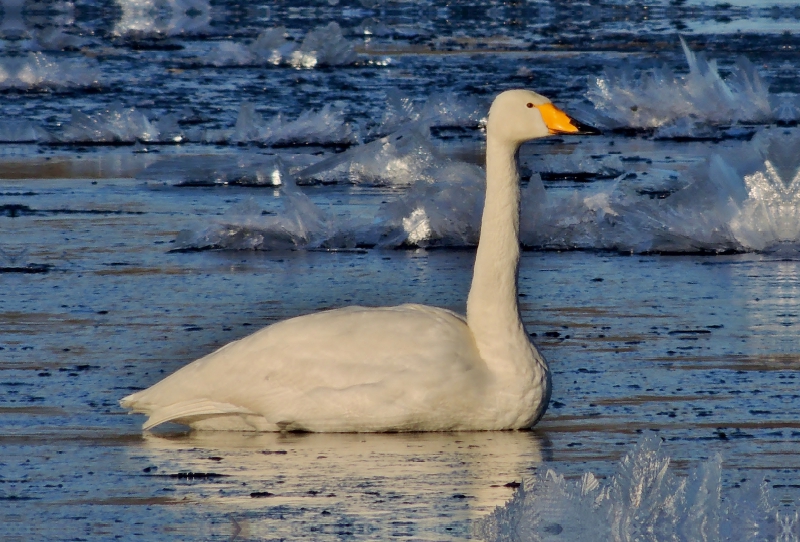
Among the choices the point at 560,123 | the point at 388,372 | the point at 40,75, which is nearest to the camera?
the point at 388,372

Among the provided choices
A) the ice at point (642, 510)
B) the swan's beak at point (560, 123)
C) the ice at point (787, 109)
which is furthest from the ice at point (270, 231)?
the ice at point (787, 109)

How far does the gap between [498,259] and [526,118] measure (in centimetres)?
73

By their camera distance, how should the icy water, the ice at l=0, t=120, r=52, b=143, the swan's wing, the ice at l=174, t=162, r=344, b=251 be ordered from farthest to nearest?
the ice at l=0, t=120, r=52, b=143 → the ice at l=174, t=162, r=344, b=251 → the swan's wing → the icy water

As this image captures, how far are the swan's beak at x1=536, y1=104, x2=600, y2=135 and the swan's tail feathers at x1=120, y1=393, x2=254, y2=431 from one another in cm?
208

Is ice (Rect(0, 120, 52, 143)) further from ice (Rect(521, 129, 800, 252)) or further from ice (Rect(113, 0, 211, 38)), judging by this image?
ice (Rect(113, 0, 211, 38))

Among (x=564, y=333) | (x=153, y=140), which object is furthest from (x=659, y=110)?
(x=564, y=333)

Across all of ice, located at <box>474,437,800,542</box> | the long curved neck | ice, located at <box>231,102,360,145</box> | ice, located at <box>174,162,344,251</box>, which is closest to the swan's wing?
the long curved neck

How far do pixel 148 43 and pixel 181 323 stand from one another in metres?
25.7

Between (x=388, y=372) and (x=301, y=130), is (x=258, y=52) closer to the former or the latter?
(x=301, y=130)

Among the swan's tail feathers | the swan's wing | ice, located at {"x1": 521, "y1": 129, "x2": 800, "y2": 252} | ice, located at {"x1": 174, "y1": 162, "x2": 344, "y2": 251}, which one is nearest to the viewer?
the swan's wing

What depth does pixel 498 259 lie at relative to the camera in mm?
7645

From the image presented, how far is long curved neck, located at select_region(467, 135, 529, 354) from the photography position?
7.46 m

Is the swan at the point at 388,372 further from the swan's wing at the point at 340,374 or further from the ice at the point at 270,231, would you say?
the ice at the point at 270,231

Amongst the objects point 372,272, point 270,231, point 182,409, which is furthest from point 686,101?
point 182,409
